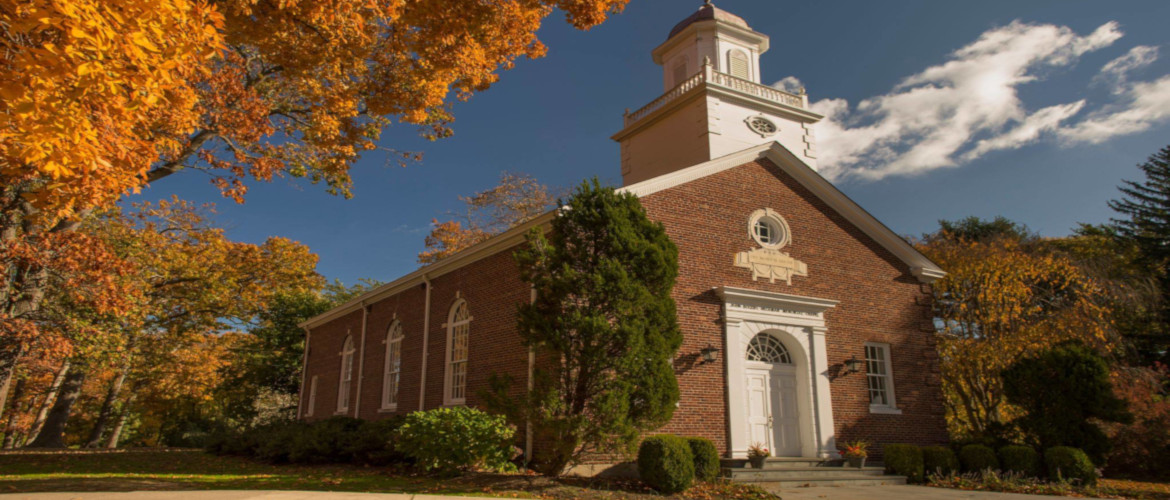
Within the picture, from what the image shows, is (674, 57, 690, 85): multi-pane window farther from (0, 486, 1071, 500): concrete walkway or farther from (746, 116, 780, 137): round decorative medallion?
(0, 486, 1071, 500): concrete walkway

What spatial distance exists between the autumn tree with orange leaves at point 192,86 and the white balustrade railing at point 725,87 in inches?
377

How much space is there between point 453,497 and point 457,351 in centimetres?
894

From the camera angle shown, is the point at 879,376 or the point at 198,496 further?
the point at 879,376

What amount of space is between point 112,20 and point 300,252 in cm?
2591

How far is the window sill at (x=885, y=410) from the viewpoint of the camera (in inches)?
648

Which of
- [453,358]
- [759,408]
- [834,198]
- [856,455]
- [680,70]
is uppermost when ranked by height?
[680,70]

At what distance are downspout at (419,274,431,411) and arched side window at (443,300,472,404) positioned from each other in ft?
3.69

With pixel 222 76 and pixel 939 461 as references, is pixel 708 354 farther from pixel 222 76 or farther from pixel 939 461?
pixel 222 76

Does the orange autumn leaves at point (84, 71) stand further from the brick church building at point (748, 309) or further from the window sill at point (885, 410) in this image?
the window sill at point (885, 410)

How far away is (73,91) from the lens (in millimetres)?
5500

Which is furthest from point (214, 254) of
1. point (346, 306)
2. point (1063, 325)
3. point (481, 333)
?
point (1063, 325)

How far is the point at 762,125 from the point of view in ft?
71.0

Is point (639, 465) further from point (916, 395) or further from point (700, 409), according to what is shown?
point (916, 395)

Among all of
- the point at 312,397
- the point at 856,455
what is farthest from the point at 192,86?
the point at 312,397
